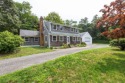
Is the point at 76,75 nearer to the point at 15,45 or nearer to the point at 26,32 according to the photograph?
the point at 15,45

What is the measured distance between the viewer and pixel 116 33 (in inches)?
416

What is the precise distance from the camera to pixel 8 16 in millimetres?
29938

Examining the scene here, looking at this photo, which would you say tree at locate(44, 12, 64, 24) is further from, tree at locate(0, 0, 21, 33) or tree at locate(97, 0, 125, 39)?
tree at locate(97, 0, 125, 39)

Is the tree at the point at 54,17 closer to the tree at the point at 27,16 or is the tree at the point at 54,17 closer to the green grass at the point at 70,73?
the tree at the point at 27,16

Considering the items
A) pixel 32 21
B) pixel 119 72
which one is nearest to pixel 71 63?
pixel 119 72

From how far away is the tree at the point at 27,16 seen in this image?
46775mm

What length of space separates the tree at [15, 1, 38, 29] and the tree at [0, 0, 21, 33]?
13.9 m

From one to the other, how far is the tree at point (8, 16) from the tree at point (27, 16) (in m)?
13.9

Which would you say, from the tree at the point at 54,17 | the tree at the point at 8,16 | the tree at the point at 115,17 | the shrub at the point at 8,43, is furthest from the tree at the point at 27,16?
the tree at the point at 115,17

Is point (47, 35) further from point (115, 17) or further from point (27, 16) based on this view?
point (115, 17)

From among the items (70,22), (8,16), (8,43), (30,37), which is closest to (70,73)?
(8,43)

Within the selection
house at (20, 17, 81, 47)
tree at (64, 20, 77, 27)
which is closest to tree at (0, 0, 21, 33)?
house at (20, 17, 81, 47)

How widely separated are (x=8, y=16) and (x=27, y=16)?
19280 millimetres

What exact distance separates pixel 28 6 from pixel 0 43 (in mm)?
33659
